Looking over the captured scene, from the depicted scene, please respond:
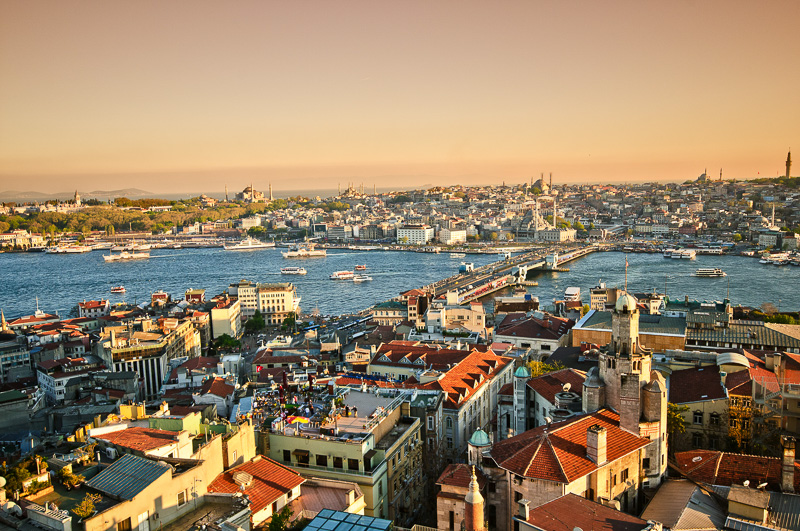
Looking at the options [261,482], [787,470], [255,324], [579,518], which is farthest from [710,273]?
[261,482]

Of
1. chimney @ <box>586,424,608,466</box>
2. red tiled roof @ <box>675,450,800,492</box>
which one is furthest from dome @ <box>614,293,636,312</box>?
red tiled roof @ <box>675,450,800,492</box>

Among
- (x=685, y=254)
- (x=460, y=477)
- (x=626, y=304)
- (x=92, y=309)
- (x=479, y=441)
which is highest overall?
(x=626, y=304)

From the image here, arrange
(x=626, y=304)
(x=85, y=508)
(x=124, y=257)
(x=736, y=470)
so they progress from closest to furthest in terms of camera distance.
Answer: (x=85, y=508) → (x=736, y=470) → (x=626, y=304) → (x=124, y=257)

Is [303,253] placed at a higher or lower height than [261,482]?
lower

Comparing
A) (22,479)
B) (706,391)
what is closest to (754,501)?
(706,391)

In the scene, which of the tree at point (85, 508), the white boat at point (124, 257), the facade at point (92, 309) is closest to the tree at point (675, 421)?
the tree at point (85, 508)

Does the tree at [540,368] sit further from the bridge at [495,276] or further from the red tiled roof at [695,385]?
the bridge at [495,276]

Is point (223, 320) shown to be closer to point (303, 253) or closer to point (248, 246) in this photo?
point (303, 253)

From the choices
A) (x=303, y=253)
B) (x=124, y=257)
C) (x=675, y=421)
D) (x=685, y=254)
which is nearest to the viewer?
(x=675, y=421)
